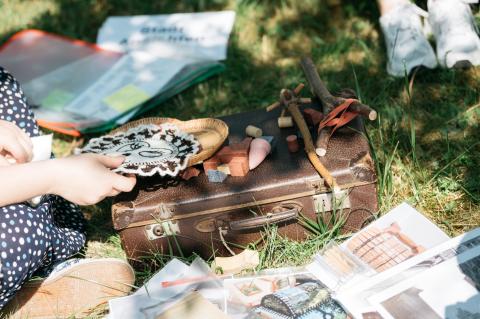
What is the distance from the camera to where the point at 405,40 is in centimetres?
244

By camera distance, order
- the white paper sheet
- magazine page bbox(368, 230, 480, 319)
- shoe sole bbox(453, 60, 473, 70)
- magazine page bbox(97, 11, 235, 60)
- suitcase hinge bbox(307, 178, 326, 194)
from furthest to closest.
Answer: magazine page bbox(97, 11, 235, 60) < shoe sole bbox(453, 60, 473, 70) < suitcase hinge bbox(307, 178, 326, 194) < the white paper sheet < magazine page bbox(368, 230, 480, 319)

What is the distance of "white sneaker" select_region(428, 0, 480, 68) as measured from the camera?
2354mm

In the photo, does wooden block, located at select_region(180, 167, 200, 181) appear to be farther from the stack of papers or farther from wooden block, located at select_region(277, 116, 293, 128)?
the stack of papers

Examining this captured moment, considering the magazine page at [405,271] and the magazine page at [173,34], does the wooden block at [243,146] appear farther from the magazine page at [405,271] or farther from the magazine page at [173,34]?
the magazine page at [173,34]

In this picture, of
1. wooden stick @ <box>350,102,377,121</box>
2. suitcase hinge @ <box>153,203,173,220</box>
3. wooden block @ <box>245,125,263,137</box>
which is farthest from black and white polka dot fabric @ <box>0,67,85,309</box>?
wooden stick @ <box>350,102,377,121</box>

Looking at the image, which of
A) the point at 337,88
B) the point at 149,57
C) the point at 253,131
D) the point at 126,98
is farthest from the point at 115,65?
the point at 253,131

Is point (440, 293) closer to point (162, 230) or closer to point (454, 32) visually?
point (162, 230)

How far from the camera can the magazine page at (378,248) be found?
1.69m

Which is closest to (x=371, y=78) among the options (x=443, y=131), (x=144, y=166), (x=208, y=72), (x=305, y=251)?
(x=443, y=131)

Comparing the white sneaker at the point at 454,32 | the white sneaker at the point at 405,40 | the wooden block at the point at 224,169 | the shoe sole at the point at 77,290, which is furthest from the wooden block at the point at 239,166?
the white sneaker at the point at 454,32

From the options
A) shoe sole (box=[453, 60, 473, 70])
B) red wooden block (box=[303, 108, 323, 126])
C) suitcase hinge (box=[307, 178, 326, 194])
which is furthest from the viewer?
shoe sole (box=[453, 60, 473, 70])

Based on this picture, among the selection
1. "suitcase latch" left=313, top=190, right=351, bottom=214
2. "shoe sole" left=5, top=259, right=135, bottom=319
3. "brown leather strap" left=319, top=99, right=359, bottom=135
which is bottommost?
"shoe sole" left=5, top=259, right=135, bottom=319

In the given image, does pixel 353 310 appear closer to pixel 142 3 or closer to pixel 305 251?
pixel 305 251

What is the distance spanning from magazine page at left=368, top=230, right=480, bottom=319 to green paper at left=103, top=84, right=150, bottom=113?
137 centimetres
